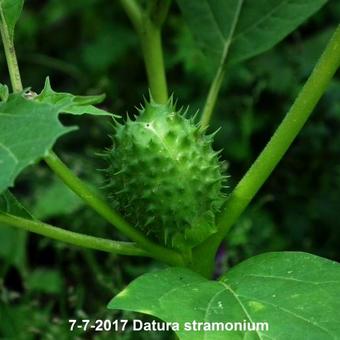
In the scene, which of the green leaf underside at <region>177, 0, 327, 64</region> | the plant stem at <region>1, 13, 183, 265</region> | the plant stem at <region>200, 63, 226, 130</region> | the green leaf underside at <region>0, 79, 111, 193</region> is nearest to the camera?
the green leaf underside at <region>0, 79, 111, 193</region>

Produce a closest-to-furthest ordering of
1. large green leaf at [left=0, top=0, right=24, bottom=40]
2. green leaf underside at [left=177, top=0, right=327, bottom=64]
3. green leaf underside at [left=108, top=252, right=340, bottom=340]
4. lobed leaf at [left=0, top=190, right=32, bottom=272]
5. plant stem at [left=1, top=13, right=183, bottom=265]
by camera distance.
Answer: green leaf underside at [left=108, top=252, right=340, bottom=340] < plant stem at [left=1, top=13, right=183, bottom=265] < large green leaf at [left=0, top=0, right=24, bottom=40] < green leaf underside at [left=177, top=0, right=327, bottom=64] < lobed leaf at [left=0, top=190, right=32, bottom=272]

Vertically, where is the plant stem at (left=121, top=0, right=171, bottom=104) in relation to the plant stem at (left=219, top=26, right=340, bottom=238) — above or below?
above

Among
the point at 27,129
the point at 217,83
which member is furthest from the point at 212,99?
the point at 27,129

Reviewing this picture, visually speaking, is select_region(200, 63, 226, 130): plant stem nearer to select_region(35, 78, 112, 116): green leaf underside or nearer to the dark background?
select_region(35, 78, 112, 116): green leaf underside

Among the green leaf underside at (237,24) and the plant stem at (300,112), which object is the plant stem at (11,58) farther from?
the green leaf underside at (237,24)

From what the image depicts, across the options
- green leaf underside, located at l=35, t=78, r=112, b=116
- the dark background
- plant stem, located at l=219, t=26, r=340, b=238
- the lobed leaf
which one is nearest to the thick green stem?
plant stem, located at l=219, t=26, r=340, b=238

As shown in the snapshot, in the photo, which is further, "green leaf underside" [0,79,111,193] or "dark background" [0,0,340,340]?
"dark background" [0,0,340,340]

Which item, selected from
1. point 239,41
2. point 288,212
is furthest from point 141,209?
point 288,212

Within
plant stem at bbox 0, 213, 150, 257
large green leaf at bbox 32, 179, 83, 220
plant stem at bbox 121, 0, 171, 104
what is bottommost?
plant stem at bbox 0, 213, 150, 257
